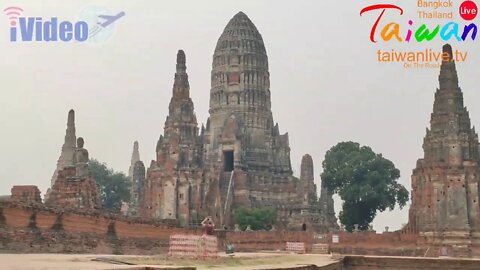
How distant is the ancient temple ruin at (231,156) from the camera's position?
5559 centimetres

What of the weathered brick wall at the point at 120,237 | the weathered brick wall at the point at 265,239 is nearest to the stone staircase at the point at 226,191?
the weathered brick wall at the point at 265,239

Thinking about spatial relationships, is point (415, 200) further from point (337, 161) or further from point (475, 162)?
point (337, 161)

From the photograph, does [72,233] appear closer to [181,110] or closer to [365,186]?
[181,110]

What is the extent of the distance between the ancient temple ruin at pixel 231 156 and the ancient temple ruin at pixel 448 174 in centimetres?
1205

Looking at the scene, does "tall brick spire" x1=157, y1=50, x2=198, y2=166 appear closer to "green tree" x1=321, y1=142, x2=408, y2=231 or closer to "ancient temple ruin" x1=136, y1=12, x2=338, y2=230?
"ancient temple ruin" x1=136, y1=12, x2=338, y2=230

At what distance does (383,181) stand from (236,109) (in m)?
16.2

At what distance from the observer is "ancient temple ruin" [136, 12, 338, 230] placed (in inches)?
2189

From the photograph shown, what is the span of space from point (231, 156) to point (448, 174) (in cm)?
2650

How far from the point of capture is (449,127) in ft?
146

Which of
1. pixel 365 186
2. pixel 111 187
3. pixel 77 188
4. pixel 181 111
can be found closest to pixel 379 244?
pixel 365 186

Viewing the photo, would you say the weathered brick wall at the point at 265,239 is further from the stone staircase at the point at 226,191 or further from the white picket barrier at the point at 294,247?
the stone staircase at the point at 226,191

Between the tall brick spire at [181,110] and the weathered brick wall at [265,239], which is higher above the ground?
the tall brick spire at [181,110]

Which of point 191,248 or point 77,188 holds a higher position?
point 77,188

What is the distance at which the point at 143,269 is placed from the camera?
11.9 m
